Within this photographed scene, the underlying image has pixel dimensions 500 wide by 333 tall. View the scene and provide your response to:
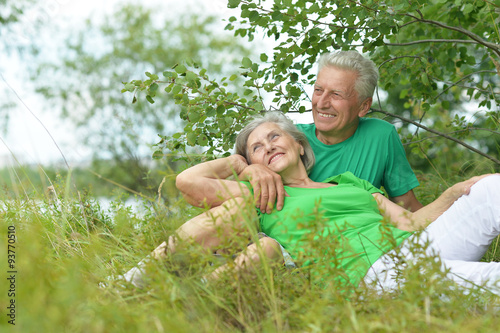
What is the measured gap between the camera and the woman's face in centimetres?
323

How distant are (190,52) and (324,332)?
74.1ft

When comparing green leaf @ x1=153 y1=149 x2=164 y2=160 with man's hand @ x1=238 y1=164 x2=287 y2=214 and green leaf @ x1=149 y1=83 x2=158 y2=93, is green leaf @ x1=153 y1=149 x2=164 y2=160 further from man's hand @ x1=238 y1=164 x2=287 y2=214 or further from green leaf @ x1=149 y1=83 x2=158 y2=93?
man's hand @ x1=238 y1=164 x2=287 y2=214

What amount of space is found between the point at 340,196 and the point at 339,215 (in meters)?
0.13

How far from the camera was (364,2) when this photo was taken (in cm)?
365

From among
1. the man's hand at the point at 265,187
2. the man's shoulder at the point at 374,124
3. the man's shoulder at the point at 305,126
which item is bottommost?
the man's hand at the point at 265,187

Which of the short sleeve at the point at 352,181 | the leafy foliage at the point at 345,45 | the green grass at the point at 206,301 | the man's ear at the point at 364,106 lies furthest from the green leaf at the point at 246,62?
the green grass at the point at 206,301

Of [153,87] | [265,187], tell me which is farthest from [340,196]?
[153,87]

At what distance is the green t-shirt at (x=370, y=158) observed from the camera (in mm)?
3717

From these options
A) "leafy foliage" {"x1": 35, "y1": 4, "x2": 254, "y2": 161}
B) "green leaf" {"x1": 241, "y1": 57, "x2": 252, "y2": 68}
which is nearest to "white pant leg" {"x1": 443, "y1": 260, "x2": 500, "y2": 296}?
"green leaf" {"x1": 241, "y1": 57, "x2": 252, "y2": 68}

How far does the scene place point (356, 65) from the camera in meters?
3.78

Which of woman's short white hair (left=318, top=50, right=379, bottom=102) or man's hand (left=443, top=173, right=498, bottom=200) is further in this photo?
woman's short white hair (left=318, top=50, right=379, bottom=102)

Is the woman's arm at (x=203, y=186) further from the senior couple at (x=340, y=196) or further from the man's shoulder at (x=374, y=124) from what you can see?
the man's shoulder at (x=374, y=124)

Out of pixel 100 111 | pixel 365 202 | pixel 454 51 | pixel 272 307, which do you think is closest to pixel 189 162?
pixel 365 202

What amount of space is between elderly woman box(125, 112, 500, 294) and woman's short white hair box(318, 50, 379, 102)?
0.63 meters
